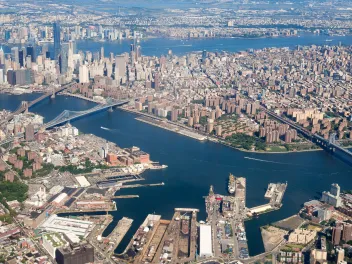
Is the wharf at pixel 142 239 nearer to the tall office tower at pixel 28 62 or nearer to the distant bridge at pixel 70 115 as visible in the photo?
the distant bridge at pixel 70 115

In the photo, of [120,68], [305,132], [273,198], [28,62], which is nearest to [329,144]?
[305,132]

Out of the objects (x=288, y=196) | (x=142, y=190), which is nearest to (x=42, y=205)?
(x=142, y=190)

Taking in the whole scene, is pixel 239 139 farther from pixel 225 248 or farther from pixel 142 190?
pixel 225 248

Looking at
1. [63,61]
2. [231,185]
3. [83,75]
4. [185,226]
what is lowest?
[185,226]

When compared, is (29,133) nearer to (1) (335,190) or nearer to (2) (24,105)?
(2) (24,105)

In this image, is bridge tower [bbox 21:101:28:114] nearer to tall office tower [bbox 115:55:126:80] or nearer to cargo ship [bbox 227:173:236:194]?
tall office tower [bbox 115:55:126:80]
